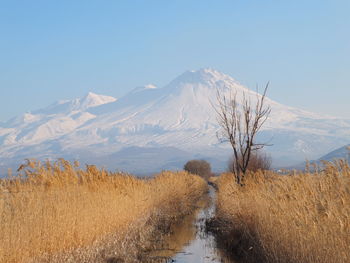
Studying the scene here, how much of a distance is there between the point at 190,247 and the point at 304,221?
6977mm

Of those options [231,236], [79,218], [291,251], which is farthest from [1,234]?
[231,236]

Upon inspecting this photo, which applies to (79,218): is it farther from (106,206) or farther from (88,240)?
(106,206)

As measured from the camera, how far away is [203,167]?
7681 centimetres

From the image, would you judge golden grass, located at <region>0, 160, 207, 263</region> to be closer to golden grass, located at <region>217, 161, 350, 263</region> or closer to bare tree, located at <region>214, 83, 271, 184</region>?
golden grass, located at <region>217, 161, 350, 263</region>

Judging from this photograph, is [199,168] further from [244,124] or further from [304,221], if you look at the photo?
[304,221]

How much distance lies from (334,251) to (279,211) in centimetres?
280

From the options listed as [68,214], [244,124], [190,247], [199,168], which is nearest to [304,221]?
[68,214]

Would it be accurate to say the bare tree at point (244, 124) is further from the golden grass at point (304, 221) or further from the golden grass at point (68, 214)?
the golden grass at point (304, 221)

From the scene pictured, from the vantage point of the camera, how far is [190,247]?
15.6 metres

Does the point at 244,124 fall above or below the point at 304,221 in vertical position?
above

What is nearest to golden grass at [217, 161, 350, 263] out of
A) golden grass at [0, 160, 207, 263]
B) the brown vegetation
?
golden grass at [0, 160, 207, 263]

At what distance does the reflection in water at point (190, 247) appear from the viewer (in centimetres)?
1366

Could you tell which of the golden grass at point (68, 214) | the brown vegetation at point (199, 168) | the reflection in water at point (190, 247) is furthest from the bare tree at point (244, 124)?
the brown vegetation at point (199, 168)

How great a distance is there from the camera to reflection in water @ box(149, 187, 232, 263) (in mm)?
13662
